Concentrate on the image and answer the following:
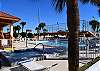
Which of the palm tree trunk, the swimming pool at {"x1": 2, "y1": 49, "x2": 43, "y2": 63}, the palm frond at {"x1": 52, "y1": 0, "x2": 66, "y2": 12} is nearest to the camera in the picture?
the palm tree trunk

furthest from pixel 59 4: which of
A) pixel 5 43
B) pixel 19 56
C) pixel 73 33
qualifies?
pixel 5 43

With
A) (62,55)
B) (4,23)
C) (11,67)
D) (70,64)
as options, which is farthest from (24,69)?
(4,23)

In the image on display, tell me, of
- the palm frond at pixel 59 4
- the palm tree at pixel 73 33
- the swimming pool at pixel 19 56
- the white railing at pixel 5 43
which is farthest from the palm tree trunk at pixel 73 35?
the white railing at pixel 5 43

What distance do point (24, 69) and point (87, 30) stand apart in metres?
24.3

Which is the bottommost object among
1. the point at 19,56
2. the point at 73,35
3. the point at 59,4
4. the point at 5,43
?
the point at 19,56

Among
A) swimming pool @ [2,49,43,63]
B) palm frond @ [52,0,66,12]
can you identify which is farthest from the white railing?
palm frond @ [52,0,66,12]

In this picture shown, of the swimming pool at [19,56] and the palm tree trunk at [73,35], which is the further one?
the swimming pool at [19,56]

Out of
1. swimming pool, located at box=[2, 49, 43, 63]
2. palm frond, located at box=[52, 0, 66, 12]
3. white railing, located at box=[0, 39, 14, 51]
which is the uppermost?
palm frond, located at box=[52, 0, 66, 12]

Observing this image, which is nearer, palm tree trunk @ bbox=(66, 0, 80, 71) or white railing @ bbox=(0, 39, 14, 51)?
palm tree trunk @ bbox=(66, 0, 80, 71)

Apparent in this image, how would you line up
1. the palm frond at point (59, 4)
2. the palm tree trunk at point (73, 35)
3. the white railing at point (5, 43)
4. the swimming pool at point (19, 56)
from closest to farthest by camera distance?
1. the palm tree trunk at point (73, 35)
2. the palm frond at point (59, 4)
3. the swimming pool at point (19, 56)
4. the white railing at point (5, 43)

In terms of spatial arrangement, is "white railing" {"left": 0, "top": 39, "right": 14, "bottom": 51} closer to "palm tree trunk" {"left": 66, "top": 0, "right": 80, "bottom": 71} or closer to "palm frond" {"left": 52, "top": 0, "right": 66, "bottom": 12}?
"palm frond" {"left": 52, "top": 0, "right": 66, "bottom": 12}

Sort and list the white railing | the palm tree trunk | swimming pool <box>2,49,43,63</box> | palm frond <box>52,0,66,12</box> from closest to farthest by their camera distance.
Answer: the palm tree trunk
palm frond <box>52,0,66,12</box>
swimming pool <box>2,49,43,63</box>
the white railing

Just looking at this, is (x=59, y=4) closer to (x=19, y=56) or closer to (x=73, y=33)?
(x=73, y=33)

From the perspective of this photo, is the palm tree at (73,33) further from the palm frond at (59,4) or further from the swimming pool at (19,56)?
the swimming pool at (19,56)
